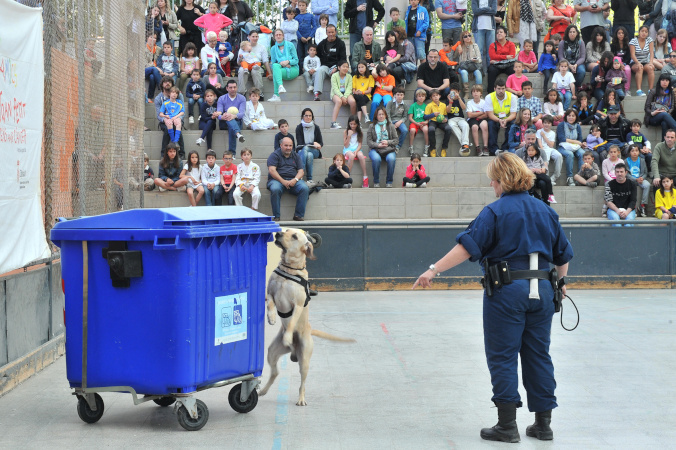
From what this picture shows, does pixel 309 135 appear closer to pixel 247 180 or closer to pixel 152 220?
pixel 247 180

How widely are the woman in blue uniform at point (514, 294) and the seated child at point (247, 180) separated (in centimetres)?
1061

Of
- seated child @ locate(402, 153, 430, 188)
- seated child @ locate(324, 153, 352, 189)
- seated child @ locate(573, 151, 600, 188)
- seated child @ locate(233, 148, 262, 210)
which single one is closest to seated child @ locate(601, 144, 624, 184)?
seated child @ locate(573, 151, 600, 188)

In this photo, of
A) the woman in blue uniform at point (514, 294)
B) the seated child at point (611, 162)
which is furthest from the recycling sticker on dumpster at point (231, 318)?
the seated child at point (611, 162)

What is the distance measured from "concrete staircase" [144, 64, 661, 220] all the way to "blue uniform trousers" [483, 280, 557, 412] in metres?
11.1

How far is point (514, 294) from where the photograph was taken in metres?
5.32

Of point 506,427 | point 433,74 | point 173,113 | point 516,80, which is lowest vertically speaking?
point 506,427

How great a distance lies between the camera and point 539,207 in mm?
5504

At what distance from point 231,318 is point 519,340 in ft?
6.34

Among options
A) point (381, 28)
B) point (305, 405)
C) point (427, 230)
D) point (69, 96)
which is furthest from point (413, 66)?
point (305, 405)

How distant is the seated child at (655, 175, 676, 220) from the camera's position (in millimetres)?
15969

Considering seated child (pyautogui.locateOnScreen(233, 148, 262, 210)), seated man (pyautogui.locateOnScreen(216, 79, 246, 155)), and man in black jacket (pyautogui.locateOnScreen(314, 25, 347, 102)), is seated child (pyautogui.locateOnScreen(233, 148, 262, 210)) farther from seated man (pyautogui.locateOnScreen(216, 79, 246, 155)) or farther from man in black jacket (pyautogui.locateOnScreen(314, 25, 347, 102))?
man in black jacket (pyautogui.locateOnScreen(314, 25, 347, 102))

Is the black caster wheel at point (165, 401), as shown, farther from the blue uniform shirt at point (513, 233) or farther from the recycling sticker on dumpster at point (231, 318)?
the blue uniform shirt at point (513, 233)

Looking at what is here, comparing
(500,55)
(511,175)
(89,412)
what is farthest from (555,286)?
(500,55)

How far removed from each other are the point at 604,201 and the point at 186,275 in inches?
509
